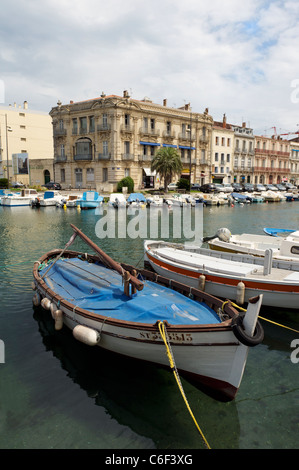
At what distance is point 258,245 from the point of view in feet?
61.5

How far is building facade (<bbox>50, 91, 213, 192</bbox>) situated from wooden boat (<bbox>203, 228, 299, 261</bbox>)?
1768 inches

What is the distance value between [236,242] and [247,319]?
12.7m

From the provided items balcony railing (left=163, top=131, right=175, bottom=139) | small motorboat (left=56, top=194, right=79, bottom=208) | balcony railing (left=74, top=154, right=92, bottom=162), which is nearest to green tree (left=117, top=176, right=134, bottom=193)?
balcony railing (left=74, top=154, right=92, bottom=162)

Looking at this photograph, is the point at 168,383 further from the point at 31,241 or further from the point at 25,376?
the point at 31,241

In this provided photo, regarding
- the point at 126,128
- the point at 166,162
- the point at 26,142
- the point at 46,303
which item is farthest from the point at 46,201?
the point at 46,303

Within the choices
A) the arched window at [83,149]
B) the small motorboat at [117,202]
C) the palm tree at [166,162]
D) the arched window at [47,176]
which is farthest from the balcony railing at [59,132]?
the small motorboat at [117,202]

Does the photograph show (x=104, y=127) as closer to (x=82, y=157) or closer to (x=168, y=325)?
(x=82, y=157)

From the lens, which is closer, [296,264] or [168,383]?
[168,383]

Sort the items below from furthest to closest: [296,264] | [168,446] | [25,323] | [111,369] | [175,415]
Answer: [296,264], [25,323], [111,369], [175,415], [168,446]

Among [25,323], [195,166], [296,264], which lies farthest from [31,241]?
[195,166]

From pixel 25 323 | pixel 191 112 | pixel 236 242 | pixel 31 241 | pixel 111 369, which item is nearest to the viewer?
pixel 111 369

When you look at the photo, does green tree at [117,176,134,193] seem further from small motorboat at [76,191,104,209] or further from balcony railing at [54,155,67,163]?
balcony railing at [54,155,67,163]

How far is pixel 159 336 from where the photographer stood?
790cm

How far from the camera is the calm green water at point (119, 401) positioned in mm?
6934
